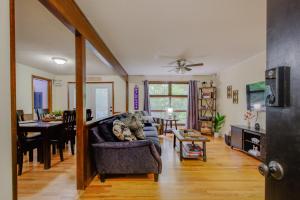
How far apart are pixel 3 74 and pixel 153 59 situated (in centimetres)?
397

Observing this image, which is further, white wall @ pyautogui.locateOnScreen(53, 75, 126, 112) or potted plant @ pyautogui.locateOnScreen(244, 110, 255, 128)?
white wall @ pyautogui.locateOnScreen(53, 75, 126, 112)

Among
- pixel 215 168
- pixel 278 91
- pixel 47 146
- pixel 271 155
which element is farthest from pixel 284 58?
pixel 47 146

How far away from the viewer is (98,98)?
7.36 meters

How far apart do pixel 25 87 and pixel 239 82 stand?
19.9 ft

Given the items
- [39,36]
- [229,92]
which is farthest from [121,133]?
[229,92]

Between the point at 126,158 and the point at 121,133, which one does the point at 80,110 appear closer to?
the point at 121,133

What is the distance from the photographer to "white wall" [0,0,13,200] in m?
1.13

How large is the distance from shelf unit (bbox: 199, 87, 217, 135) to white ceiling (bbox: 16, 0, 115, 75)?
4.03 meters

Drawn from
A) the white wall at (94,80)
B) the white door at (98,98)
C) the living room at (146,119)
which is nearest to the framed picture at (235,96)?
the living room at (146,119)

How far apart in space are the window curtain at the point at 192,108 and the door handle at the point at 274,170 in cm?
634

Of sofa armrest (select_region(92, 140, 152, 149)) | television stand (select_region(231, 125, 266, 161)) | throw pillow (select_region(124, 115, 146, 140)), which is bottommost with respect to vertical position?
television stand (select_region(231, 125, 266, 161))

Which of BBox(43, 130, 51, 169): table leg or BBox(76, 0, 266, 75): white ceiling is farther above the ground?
BBox(76, 0, 266, 75): white ceiling

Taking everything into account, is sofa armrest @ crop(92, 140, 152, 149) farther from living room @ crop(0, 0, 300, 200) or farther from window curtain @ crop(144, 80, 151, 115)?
window curtain @ crop(144, 80, 151, 115)

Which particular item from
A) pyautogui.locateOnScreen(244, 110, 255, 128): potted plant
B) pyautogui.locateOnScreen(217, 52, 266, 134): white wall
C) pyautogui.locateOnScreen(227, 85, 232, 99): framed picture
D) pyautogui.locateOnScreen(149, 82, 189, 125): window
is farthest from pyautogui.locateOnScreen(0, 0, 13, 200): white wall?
pyautogui.locateOnScreen(149, 82, 189, 125): window
